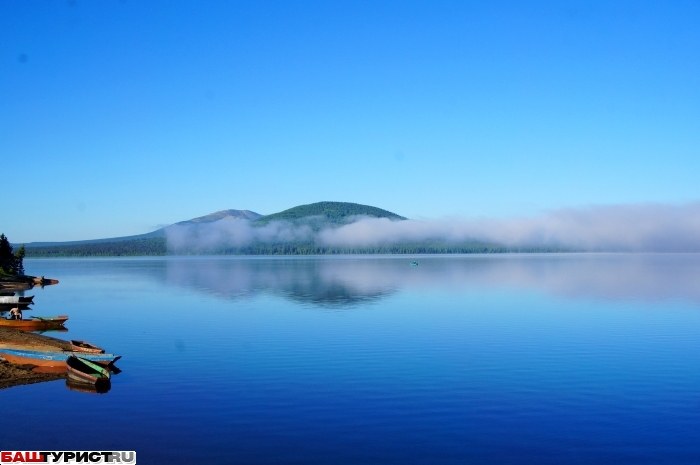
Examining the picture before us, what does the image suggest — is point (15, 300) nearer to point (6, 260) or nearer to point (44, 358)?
point (44, 358)

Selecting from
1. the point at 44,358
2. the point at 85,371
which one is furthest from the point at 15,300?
the point at 85,371

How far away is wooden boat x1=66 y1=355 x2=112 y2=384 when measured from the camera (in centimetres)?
2697

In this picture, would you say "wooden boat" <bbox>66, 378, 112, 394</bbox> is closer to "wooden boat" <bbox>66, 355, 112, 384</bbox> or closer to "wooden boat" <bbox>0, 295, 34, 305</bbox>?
"wooden boat" <bbox>66, 355, 112, 384</bbox>

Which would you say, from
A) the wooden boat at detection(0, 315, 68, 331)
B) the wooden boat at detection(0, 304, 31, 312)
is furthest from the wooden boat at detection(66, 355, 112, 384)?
the wooden boat at detection(0, 304, 31, 312)

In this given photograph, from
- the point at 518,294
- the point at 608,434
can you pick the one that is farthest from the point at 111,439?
the point at 518,294

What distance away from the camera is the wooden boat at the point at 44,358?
2964cm

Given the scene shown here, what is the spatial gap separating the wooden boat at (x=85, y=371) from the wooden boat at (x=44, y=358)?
110 centimetres

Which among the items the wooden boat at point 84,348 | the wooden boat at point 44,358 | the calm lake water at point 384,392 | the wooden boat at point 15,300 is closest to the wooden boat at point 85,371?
the calm lake water at point 384,392

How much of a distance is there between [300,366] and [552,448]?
1468cm

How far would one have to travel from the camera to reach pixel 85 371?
27828 millimetres

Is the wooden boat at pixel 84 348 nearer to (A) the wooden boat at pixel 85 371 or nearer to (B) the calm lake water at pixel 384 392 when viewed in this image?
(B) the calm lake water at pixel 384 392

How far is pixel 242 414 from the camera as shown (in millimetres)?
22219

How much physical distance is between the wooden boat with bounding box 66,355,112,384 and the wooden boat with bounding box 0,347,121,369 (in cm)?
110

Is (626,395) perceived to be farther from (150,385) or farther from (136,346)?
(136,346)
